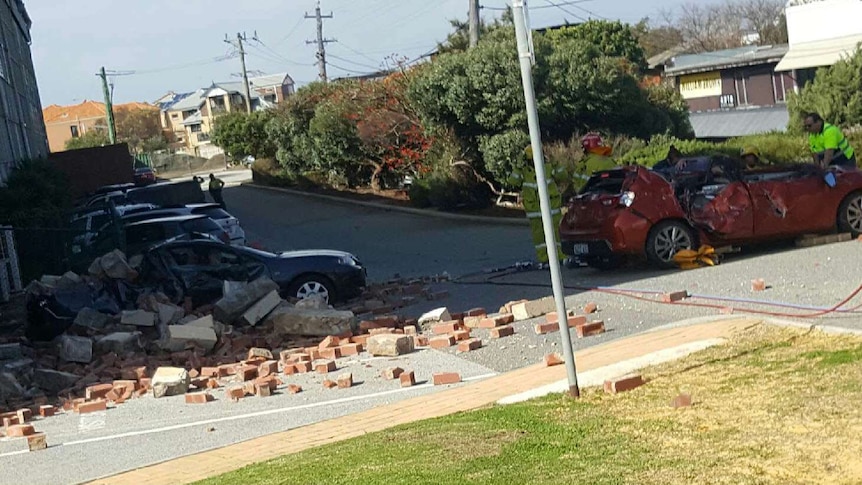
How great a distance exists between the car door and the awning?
94.4 ft

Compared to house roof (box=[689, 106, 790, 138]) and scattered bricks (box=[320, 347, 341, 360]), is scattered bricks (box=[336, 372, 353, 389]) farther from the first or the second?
house roof (box=[689, 106, 790, 138])

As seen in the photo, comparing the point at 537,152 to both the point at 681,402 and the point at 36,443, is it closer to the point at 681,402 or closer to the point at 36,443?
the point at 681,402

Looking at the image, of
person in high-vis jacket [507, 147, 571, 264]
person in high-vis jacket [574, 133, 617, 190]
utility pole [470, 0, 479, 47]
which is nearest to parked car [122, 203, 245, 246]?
utility pole [470, 0, 479, 47]

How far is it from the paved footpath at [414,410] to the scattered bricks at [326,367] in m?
2.36

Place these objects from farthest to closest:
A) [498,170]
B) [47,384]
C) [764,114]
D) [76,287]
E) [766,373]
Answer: [764,114], [498,170], [76,287], [47,384], [766,373]

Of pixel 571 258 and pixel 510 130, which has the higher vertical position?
pixel 510 130

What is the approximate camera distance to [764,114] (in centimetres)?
4838

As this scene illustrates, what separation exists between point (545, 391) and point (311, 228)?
2620 cm

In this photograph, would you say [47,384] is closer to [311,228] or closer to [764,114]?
[311,228]

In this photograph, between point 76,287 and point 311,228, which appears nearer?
point 76,287

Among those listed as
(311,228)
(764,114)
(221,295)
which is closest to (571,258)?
(221,295)

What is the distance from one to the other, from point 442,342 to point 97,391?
371 cm

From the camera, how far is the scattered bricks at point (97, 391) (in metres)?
12.7

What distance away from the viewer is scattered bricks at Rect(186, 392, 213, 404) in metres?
11.8
